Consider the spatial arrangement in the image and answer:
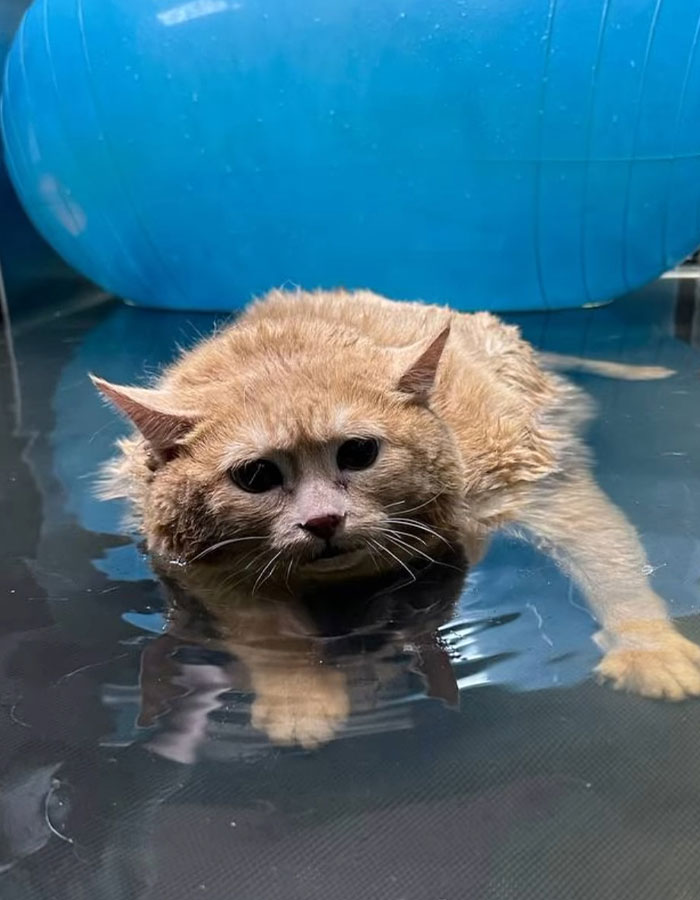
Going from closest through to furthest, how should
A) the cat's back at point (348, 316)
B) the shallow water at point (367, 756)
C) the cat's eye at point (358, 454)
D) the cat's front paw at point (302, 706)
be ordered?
the shallow water at point (367, 756) → the cat's front paw at point (302, 706) → the cat's eye at point (358, 454) → the cat's back at point (348, 316)

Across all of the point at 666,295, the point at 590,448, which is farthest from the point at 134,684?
the point at 666,295

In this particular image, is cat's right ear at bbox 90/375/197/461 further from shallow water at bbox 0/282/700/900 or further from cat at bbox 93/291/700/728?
shallow water at bbox 0/282/700/900

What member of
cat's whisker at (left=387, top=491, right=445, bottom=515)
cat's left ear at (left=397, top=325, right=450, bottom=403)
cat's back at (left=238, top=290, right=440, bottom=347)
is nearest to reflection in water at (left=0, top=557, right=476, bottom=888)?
cat's whisker at (left=387, top=491, right=445, bottom=515)

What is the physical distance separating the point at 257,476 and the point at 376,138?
2.54 metres

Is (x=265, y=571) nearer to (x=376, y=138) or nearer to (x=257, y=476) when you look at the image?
(x=257, y=476)

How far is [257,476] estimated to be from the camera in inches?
61.7

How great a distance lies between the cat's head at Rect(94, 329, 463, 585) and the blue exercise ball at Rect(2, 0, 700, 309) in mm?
2207

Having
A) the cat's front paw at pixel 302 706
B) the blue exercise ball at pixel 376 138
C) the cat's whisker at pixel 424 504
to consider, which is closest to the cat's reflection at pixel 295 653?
the cat's front paw at pixel 302 706

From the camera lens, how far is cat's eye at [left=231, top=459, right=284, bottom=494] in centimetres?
156

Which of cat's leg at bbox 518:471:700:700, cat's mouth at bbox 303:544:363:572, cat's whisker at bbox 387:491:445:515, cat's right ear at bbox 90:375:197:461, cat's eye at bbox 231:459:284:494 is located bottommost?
cat's leg at bbox 518:471:700:700

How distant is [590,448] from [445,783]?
4.74ft

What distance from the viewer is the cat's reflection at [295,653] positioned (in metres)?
1.29

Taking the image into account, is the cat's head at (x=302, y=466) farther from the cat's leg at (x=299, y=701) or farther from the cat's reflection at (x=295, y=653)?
the cat's leg at (x=299, y=701)

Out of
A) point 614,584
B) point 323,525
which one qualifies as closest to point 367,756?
point 323,525
